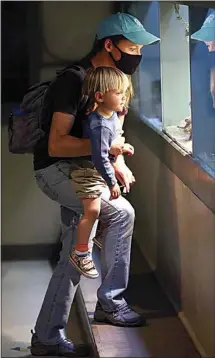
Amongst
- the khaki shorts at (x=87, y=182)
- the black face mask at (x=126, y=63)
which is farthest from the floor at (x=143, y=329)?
the black face mask at (x=126, y=63)

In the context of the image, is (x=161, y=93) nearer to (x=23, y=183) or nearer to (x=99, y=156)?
(x=99, y=156)

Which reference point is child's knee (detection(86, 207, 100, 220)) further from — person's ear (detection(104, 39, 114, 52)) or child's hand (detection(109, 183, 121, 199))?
person's ear (detection(104, 39, 114, 52))

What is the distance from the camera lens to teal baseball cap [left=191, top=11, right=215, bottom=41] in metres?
1.40

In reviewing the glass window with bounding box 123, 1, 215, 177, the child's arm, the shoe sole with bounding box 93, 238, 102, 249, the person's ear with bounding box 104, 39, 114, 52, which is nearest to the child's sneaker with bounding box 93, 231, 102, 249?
the shoe sole with bounding box 93, 238, 102, 249

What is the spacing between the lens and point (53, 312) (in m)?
1.54

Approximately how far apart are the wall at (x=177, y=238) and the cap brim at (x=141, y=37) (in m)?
0.15

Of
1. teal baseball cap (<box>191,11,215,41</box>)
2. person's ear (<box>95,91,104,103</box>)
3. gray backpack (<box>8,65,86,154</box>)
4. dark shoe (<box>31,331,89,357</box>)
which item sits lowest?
dark shoe (<box>31,331,89,357</box>)

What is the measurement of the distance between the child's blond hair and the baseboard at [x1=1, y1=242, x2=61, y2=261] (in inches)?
11.2

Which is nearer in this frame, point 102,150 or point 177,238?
point 102,150

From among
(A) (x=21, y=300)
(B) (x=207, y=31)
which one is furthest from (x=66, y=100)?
(A) (x=21, y=300)

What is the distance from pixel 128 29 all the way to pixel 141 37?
27 mm

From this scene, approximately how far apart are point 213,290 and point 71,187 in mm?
304

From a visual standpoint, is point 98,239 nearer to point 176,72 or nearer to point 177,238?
point 177,238

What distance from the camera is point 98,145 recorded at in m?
1.44
